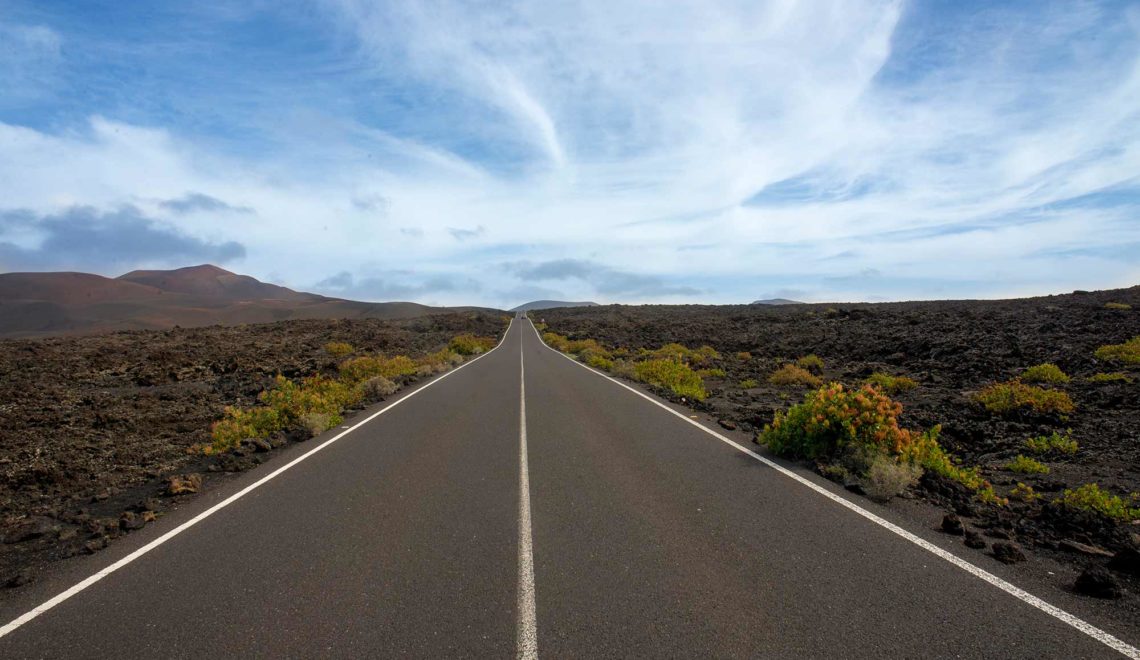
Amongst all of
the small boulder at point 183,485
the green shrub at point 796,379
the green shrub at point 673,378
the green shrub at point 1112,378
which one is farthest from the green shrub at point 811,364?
the small boulder at point 183,485

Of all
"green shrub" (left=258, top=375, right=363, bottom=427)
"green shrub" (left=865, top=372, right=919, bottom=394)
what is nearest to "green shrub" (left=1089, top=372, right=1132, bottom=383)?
"green shrub" (left=865, top=372, right=919, bottom=394)

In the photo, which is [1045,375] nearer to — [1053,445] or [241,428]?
[1053,445]

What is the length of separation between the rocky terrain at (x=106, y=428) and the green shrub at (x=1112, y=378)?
61.4ft

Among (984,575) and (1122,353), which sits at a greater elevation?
(1122,353)

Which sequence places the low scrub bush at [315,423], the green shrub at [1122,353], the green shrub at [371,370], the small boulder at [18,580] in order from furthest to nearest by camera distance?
the green shrub at [371,370]
the green shrub at [1122,353]
the low scrub bush at [315,423]
the small boulder at [18,580]

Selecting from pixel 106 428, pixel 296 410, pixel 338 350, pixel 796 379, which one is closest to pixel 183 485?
pixel 296 410

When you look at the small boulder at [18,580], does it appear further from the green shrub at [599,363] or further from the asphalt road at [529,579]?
the green shrub at [599,363]

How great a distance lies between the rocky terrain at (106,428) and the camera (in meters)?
6.56

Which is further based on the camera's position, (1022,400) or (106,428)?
(106,428)

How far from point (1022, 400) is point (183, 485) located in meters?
15.5

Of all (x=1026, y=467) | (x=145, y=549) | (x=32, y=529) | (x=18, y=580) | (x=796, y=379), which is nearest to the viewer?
(x=18, y=580)

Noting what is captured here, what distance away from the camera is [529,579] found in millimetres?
4594

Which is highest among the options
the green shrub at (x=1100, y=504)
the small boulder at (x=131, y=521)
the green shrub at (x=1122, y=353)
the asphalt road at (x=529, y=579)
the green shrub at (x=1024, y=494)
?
the green shrub at (x=1122, y=353)

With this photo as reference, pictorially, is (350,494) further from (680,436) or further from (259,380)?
(259,380)
